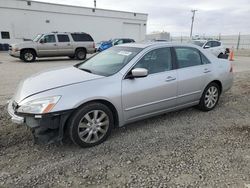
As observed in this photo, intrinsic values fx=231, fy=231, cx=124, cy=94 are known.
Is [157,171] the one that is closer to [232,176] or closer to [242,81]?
[232,176]

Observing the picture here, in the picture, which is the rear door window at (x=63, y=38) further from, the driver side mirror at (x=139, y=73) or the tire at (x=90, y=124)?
the tire at (x=90, y=124)

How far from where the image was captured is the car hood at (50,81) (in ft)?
11.2

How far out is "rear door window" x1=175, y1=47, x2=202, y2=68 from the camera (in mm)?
4583

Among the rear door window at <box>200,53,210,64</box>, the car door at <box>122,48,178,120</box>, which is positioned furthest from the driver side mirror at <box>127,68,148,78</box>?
the rear door window at <box>200,53,210,64</box>

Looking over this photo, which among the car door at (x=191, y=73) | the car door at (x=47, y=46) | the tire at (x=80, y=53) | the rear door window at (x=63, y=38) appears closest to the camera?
the car door at (x=191, y=73)

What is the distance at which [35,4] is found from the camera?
2672 centimetres

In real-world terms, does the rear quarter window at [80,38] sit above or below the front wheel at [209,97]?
above

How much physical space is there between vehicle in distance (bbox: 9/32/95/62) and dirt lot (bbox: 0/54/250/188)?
11.1 meters

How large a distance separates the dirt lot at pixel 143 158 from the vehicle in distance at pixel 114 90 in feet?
1.00

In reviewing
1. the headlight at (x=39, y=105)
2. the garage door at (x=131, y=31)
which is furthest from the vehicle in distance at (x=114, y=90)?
the garage door at (x=131, y=31)

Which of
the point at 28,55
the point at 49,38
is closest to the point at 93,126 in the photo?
the point at 28,55

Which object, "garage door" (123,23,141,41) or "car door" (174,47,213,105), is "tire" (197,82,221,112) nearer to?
"car door" (174,47,213,105)

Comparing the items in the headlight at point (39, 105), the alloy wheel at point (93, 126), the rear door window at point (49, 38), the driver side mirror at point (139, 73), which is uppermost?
the rear door window at point (49, 38)

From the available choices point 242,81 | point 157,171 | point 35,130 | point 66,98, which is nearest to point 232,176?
point 157,171
